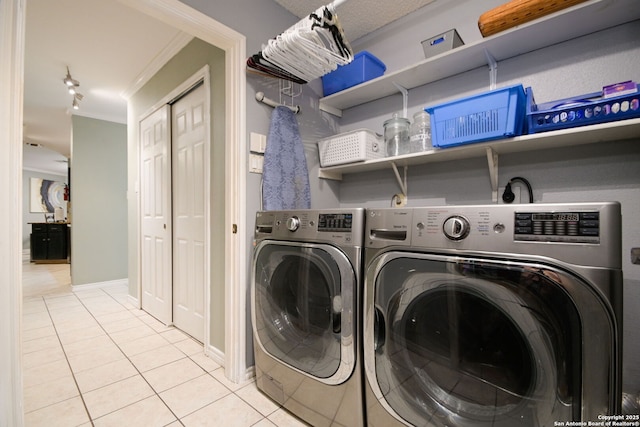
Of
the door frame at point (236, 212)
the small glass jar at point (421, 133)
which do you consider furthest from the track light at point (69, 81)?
the small glass jar at point (421, 133)

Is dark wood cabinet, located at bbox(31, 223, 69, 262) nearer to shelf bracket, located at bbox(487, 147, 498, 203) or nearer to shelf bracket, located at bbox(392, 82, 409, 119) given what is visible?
shelf bracket, located at bbox(392, 82, 409, 119)

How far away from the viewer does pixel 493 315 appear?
817 mm

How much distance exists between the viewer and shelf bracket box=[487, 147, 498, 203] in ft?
4.64

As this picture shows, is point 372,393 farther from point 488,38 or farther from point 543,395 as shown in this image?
point 488,38

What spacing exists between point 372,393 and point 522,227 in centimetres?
82

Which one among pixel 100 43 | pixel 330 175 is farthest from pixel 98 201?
pixel 330 175

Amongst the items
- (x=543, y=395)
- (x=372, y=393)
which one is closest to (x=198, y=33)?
(x=372, y=393)

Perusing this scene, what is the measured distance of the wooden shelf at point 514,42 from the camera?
45.6 inches

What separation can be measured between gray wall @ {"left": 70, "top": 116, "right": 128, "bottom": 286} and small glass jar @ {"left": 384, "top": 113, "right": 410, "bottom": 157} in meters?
4.14

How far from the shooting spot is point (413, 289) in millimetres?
950

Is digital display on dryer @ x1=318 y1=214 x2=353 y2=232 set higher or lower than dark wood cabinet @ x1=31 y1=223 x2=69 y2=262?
higher

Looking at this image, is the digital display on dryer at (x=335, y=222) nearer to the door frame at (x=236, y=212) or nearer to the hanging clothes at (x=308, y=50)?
the door frame at (x=236, y=212)

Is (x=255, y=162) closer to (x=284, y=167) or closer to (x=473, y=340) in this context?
(x=284, y=167)

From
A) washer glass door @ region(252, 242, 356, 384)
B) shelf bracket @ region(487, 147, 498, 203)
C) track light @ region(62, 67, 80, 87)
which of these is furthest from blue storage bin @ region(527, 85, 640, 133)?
track light @ region(62, 67, 80, 87)
